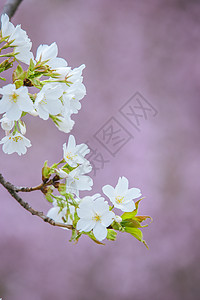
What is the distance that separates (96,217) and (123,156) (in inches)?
59.8

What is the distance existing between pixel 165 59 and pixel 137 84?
24cm

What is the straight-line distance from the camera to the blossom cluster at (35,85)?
454 mm

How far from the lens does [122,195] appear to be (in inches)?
20.0

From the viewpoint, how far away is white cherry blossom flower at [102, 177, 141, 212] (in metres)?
0.49

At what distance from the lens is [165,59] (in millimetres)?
2184

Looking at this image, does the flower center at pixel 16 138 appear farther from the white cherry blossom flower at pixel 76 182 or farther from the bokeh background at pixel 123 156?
the bokeh background at pixel 123 156

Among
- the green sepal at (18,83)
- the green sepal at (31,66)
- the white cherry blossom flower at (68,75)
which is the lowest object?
the green sepal at (18,83)

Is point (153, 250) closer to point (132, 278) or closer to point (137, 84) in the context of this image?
point (132, 278)

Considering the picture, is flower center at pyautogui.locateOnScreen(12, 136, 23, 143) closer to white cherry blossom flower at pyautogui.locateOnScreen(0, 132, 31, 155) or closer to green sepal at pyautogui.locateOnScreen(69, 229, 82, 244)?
white cherry blossom flower at pyautogui.locateOnScreen(0, 132, 31, 155)

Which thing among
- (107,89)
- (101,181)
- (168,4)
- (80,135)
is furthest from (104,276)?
(168,4)

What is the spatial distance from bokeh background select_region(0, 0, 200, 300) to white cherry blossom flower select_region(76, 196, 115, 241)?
1.33 metres

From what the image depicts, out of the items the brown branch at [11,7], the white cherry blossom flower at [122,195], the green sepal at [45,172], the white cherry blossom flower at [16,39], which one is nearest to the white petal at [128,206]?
the white cherry blossom flower at [122,195]

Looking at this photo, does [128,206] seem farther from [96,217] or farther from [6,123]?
[6,123]

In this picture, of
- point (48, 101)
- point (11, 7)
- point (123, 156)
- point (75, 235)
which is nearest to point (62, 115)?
point (48, 101)
